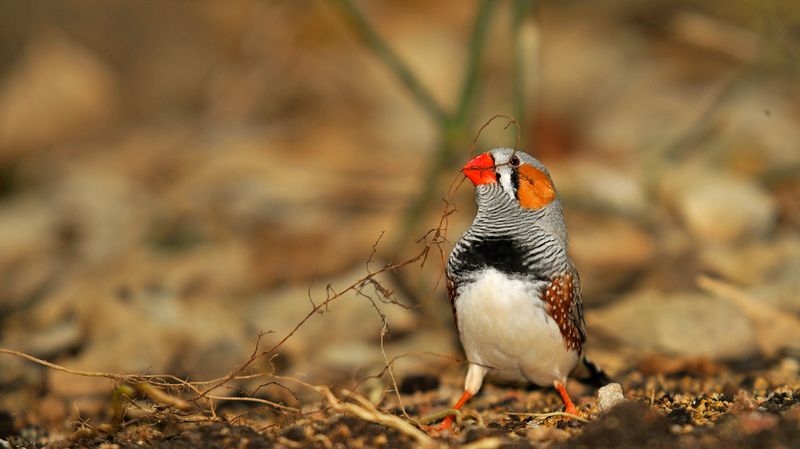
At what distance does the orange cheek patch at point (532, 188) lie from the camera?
12.5 ft

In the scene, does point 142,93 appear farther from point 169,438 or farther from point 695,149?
point 169,438

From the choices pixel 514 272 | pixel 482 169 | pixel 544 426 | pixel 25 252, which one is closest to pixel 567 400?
pixel 544 426

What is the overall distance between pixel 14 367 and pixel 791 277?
15.8ft

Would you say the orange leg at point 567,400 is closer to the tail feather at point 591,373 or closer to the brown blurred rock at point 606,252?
the tail feather at point 591,373

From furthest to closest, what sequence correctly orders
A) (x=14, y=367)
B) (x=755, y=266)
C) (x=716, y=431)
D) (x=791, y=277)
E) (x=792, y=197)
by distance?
(x=792, y=197), (x=755, y=266), (x=791, y=277), (x=14, y=367), (x=716, y=431)

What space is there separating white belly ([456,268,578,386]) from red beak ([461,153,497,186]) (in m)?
0.38

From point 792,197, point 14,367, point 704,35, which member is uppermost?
point 704,35

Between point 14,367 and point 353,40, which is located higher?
point 353,40

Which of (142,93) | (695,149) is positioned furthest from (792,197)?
(142,93)

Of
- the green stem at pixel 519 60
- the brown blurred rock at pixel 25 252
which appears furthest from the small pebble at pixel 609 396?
the brown blurred rock at pixel 25 252

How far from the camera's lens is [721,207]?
6.84 m

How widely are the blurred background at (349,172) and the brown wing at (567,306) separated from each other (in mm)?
628

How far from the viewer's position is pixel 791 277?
590 cm

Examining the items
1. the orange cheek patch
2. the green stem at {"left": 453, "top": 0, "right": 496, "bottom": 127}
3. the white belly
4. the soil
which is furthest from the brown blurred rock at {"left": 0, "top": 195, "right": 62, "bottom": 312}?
the orange cheek patch
